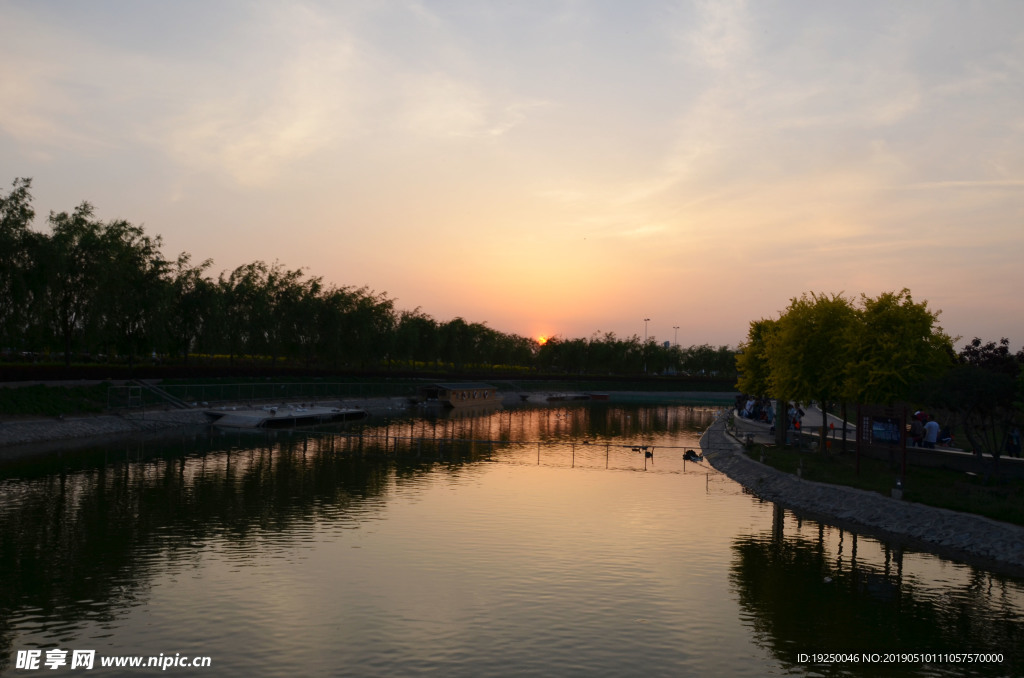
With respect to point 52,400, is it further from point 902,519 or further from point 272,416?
point 902,519

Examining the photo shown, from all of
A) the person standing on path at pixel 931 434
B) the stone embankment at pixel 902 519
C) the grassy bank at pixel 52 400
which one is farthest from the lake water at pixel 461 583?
the grassy bank at pixel 52 400

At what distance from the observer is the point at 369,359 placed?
463ft

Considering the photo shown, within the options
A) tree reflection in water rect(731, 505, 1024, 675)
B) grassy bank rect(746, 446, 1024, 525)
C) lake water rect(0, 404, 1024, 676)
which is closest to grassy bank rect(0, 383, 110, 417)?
lake water rect(0, 404, 1024, 676)

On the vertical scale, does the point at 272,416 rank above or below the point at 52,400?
below

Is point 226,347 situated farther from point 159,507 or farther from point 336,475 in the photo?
point 159,507

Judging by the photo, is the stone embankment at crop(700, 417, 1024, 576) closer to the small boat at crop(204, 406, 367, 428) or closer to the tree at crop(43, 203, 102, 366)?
the small boat at crop(204, 406, 367, 428)

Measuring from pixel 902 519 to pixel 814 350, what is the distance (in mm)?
19191

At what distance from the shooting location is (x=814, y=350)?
5325 centimetres

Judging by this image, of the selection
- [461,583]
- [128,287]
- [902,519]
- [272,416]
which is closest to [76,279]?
[128,287]

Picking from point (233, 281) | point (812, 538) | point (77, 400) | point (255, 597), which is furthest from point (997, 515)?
point (233, 281)

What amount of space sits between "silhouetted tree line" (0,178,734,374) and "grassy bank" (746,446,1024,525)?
64.2 m

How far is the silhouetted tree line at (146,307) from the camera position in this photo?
70.1 metres

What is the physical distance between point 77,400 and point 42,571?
157 feet

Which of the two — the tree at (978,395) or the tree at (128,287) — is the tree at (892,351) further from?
the tree at (128,287)
